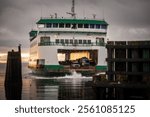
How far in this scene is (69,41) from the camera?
36.5 m

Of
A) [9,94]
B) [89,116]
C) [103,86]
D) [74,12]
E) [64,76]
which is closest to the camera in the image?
[89,116]

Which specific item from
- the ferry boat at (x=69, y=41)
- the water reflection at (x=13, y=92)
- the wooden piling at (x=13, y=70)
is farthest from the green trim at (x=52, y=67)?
the wooden piling at (x=13, y=70)

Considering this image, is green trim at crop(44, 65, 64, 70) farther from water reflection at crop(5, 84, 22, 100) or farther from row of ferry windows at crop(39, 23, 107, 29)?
water reflection at crop(5, 84, 22, 100)

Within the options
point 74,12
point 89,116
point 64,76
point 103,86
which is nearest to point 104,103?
point 89,116

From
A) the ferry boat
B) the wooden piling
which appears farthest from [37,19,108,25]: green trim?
the wooden piling

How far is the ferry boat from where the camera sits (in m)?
35.7

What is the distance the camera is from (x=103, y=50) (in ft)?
122

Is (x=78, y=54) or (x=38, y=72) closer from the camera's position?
(x=38, y=72)

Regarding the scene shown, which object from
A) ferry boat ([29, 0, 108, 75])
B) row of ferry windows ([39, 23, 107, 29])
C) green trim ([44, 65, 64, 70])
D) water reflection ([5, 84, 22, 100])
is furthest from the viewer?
A: row of ferry windows ([39, 23, 107, 29])

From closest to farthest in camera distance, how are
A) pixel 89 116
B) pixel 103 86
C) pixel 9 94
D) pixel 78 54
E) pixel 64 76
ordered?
pixel 89 116 < pixel 103 86 < pixel 9 94 < pixel 64 76 < pixel 78 54

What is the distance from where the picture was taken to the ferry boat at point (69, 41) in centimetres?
3569

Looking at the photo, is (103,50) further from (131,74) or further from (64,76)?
(131,74)

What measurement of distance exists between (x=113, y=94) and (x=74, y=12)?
72.4 feet

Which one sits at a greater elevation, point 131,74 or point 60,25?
point 60,25
